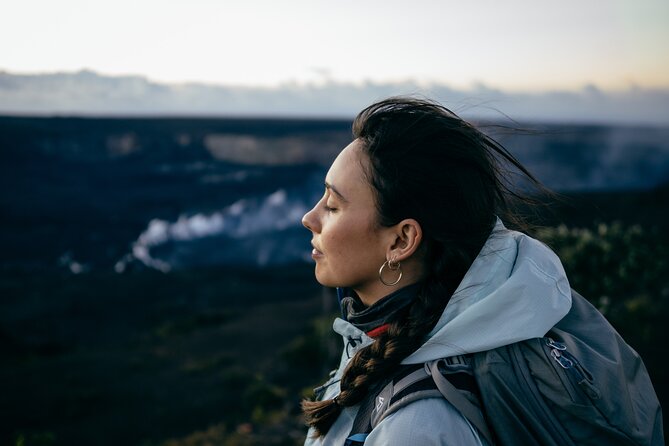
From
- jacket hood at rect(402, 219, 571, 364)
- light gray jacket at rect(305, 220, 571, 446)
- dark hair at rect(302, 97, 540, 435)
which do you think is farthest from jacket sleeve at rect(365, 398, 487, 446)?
dark hair at rect(302, 97, 540, 435)

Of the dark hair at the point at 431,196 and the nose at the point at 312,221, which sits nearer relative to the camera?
the dark hair at the point at 431,196

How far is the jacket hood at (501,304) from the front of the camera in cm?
121

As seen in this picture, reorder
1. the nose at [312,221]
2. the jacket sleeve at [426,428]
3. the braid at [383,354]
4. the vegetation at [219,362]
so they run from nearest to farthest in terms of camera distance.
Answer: the jacket sleeve at [426,428] < the braid at [383,354] < the nose at [312,221] < the vegetation at [219,362]

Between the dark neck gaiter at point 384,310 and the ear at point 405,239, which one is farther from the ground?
the ear at point 405,239

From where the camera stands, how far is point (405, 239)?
1.49 meters

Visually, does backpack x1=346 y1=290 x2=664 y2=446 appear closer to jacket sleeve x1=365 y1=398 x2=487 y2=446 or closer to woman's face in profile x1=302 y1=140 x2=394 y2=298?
jacket sleeve x1=365 y1=398 x2=487 y2=446

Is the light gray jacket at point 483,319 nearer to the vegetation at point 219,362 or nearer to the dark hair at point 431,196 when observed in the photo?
the dark hair at point 431,196

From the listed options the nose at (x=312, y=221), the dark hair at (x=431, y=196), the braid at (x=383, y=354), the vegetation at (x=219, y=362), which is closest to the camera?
the braid at (x=383, y=354)

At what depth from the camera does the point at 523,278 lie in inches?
49.8

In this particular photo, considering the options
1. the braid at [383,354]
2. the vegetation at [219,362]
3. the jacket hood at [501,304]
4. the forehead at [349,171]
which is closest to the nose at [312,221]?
the forehead at [349,171]

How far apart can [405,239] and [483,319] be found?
0.34m

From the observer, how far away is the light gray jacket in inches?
44.2

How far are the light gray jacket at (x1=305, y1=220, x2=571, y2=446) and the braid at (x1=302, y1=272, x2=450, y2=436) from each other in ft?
0.10

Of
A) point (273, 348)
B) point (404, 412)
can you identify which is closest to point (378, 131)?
point (404, 412)
